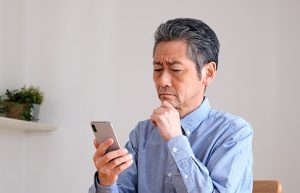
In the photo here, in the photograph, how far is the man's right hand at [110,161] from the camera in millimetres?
1099

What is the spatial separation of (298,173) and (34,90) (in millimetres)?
1356

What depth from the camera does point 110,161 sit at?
1.11 meters

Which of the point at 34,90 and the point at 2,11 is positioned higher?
the point at 2,11

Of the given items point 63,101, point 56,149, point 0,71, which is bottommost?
point 56,149

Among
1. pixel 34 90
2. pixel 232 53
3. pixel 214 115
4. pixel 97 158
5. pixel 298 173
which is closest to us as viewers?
pixel 97 158

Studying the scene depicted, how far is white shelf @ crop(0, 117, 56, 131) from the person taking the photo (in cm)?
217

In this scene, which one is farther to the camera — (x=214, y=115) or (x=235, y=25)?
(x=235, y=25)

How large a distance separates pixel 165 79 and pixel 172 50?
3.0 inches

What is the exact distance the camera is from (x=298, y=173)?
2131mm

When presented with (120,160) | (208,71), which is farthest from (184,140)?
(208,71)

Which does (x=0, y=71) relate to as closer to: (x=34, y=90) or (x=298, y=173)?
(x=34, y=90)

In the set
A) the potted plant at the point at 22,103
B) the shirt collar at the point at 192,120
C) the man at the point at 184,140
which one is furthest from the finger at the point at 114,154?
the potted plant at the point at 22,103

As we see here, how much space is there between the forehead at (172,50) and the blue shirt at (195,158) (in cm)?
16

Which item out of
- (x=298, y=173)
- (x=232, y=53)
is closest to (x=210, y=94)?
(x=232, y=53)
